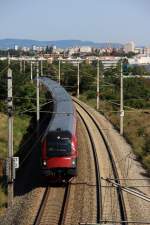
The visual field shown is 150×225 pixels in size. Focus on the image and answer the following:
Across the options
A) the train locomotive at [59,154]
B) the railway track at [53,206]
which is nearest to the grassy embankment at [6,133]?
the railway track at [53,206]

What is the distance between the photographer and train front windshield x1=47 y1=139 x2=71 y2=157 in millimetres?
19812

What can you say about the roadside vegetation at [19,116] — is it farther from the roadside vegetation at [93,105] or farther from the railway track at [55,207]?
the railway track at [55,207]

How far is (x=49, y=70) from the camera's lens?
8594cm

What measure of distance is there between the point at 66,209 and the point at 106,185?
3.92 meters

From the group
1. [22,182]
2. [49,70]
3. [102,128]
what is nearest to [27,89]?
[102,128]

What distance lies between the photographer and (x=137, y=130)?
36.0 m

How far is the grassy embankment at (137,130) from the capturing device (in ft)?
91.2

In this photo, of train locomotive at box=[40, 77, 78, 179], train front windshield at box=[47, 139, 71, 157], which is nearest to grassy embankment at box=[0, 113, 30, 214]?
train locomotive at box=[40, 77, 78, 179]

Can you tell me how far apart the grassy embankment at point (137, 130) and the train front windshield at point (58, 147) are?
588 centimetres

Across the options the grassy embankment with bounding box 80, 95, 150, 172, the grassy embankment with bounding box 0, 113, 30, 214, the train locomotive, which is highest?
the train locomotive

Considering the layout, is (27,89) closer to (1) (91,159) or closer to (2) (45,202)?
(1) (91,159)

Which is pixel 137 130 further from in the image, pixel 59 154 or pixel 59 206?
pixel 59 206

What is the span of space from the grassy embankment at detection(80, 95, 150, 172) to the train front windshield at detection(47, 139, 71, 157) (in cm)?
588

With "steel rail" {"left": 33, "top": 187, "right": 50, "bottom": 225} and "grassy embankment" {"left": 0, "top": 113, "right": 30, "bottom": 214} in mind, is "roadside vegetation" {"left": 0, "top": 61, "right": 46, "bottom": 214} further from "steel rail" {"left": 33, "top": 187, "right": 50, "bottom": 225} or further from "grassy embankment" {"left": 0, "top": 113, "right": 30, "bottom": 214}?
"steel rail" {"left": 33, "top": 187, "right": 50, "bottom": 225}
